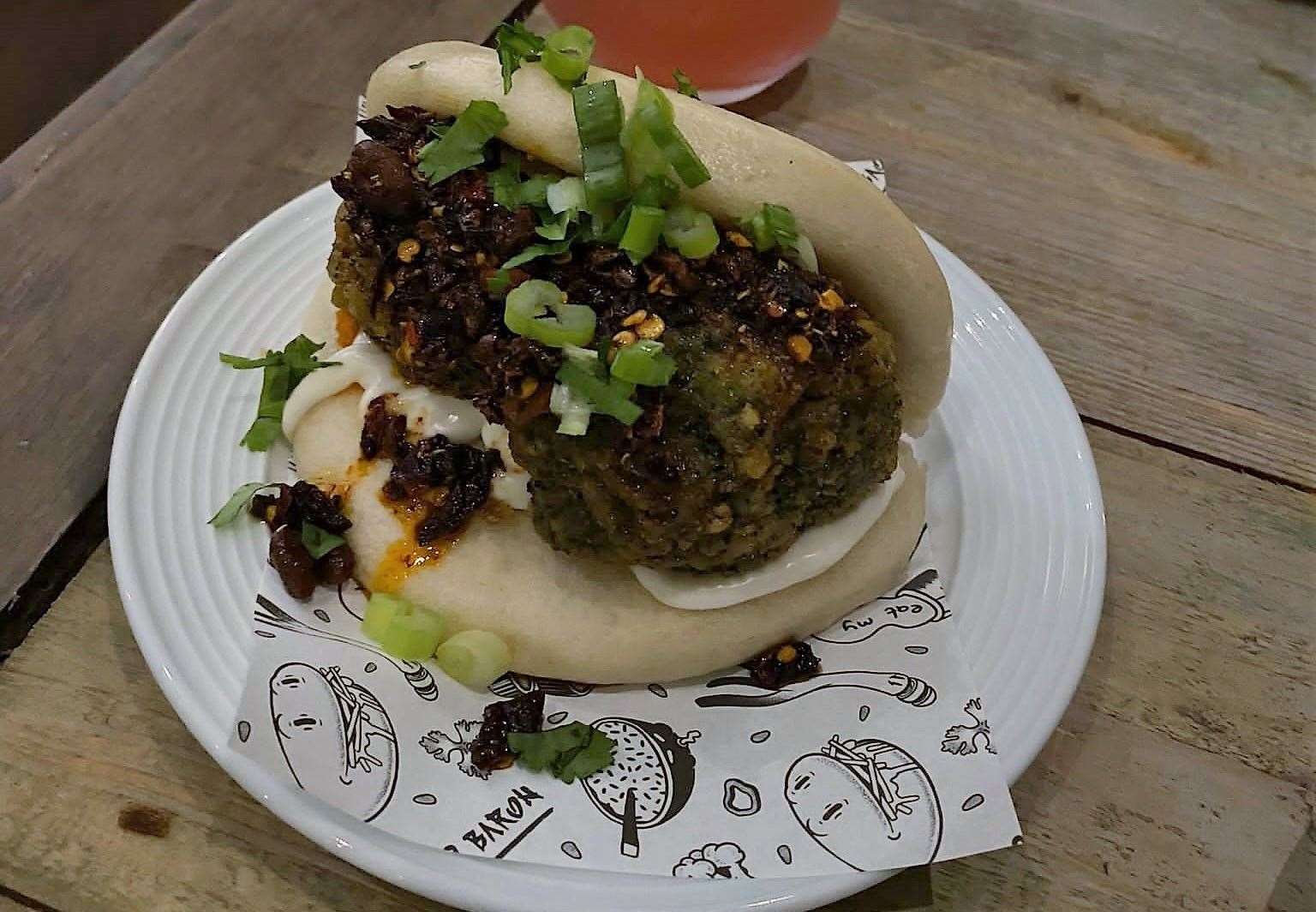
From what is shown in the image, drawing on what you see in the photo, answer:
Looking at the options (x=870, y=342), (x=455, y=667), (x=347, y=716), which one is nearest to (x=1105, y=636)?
(x=870, y=342)

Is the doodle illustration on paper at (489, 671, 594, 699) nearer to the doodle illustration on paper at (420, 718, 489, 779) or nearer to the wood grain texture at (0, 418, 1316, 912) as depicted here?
the doodle illustration on paper at (420, 718, 489, 779)

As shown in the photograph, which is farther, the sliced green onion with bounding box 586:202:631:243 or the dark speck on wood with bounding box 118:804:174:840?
the dark speck on wood with bounding box 118:804:174:840

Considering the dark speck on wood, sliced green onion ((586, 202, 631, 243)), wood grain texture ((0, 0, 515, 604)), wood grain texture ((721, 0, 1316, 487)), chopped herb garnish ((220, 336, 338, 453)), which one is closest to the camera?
sliced green onion ((586, 202, 631, 243))

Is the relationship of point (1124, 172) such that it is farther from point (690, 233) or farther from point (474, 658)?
point (474, 658)

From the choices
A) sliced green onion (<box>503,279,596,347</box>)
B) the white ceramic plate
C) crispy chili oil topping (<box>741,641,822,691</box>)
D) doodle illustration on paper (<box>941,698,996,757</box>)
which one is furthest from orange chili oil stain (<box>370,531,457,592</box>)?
doodle illustration on paper (<box>941,698,996,757</box>)

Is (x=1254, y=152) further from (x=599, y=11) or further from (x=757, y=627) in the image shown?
(x=757, y=627)

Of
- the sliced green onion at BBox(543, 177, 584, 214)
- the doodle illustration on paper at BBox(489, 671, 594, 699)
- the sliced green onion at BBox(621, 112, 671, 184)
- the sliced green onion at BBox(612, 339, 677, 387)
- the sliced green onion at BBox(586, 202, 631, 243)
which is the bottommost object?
the doodle illustration on paper at BBox(489, 671, 594, 699)

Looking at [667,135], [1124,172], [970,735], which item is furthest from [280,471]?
[1124,172]
